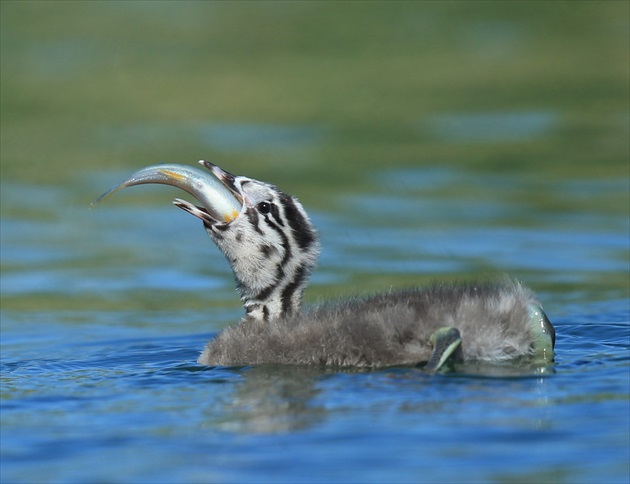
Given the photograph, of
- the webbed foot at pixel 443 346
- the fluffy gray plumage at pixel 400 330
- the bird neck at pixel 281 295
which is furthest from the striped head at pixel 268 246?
the webbed foot at pixel 443 346

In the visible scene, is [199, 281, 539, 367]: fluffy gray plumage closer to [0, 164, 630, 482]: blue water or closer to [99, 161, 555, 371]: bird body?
[99, 161, 555, 371]: bird body

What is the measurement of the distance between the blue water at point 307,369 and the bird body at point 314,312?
204 mm

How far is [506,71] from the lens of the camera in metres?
25.5

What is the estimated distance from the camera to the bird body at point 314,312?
11.2 metres

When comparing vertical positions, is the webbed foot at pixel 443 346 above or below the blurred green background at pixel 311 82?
below

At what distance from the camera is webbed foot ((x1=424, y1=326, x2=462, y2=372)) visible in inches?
425

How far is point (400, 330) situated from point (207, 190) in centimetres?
243

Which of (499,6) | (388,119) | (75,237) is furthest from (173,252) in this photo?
(499,6)

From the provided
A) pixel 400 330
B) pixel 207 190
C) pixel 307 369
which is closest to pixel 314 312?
pixel 307 369

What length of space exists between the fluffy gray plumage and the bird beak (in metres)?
1.31

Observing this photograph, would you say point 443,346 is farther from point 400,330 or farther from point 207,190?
point 207,190

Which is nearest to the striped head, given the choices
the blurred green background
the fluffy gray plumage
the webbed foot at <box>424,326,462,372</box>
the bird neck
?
the bird neck

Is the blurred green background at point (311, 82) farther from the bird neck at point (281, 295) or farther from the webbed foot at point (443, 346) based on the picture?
the webbed foot at point (443, 346)

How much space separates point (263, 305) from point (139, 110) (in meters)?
12.4
